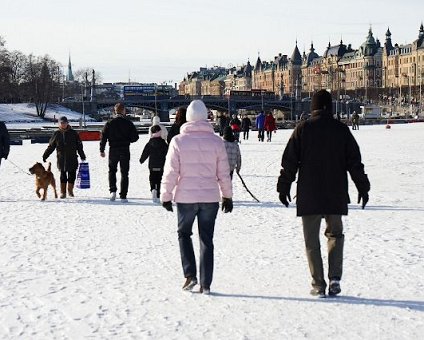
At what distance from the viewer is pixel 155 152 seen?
11.9m

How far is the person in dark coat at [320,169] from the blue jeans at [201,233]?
611mm

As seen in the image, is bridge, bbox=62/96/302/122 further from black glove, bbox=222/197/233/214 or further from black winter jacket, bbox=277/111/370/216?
black winter jacket, bbox=277/111/370/216

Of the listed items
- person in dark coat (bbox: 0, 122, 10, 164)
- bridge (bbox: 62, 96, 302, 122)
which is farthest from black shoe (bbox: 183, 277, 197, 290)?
bridge (bbox: 62, 96, 302, 122)

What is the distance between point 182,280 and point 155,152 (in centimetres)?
553

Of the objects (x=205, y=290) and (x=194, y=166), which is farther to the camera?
(x=205, y=290)

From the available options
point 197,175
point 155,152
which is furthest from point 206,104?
point 197,175

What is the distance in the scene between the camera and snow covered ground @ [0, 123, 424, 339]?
515cm

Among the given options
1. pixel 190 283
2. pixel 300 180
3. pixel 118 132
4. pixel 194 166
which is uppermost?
pixel 118 132

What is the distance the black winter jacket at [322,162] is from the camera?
18.8 feet

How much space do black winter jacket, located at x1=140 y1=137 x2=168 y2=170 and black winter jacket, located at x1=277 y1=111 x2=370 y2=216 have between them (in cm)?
622

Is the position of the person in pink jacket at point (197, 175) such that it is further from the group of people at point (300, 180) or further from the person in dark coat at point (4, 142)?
the person in dark coat at point (4, 142)

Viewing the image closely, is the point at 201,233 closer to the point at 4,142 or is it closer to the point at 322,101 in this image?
the point at 322,101

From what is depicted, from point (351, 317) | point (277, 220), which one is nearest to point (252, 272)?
point (351, 317)

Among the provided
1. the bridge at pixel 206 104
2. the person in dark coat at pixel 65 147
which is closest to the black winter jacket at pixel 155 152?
the person in dark coat at pixel 65 147
